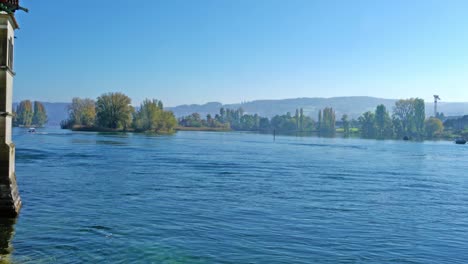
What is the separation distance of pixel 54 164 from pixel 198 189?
81.0 feet

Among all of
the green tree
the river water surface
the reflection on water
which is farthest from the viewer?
the green tree

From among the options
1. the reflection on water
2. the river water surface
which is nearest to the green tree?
the river water surface

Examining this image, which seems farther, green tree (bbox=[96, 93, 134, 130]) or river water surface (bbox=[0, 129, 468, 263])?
green tree (bbox=[96, 93, 134, 130])

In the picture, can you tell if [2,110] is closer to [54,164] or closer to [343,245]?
[343,245]

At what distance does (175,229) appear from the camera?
22.8 metres

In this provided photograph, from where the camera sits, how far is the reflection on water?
57.1 ft

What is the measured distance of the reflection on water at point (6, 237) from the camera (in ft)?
57.1

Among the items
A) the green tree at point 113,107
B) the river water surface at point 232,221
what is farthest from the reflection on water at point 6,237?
the green tree at point 113,107

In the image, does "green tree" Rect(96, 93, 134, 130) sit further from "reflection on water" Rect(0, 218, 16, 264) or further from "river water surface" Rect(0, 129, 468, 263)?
"reflection on water" Rect(0, 218, 16, 264)

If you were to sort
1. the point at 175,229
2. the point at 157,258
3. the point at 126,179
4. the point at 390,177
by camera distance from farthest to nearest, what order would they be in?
the point at 390,177, the point at 126,179, the point at 175,229, the point at 157,258

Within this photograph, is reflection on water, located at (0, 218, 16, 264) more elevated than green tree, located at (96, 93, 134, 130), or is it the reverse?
green tree, located at (96, 93, 134, 130)

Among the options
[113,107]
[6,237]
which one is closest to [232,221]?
[6,237]

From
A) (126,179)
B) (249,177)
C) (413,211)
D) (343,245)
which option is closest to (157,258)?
(343,245)

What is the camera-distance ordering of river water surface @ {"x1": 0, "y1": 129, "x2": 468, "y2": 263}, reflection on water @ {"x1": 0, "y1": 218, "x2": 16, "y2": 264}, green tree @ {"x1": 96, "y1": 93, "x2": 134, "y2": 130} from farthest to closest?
1. green tree @ {"x1": 96, "y1": 93, "x2": 134, "y2": 130}
2. river water surface @ {"x1": 0, "y1": 129, "x2": 468, "y2": 263}
3. reflection on water @ {"x1": 0, "y1": 218, "x2": 16, "y2": 264}
